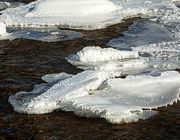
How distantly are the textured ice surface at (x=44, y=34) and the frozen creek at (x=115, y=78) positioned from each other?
470 millimetres

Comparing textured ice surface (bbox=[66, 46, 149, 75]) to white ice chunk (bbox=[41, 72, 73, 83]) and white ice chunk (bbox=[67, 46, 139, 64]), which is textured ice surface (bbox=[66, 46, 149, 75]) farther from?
white ice chunk (bbox=[41, 72, 73, 83])

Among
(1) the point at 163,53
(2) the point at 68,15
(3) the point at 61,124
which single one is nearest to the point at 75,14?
(2) the point at 68,15

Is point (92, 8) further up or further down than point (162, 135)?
further up

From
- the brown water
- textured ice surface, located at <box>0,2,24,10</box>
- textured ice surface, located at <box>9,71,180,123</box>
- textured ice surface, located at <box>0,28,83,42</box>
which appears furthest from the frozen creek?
textured ice surface, located at <box>0,2,24,10</box>

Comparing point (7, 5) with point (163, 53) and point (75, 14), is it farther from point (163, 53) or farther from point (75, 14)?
point (163, 53)

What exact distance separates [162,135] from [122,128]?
0.49m

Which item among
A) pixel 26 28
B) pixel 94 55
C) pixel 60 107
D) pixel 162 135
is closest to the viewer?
pixel 162 135

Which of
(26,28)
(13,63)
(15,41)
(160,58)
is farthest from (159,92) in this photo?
(26,28)

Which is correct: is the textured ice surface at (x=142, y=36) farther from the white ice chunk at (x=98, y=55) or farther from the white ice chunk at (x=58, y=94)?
the white ice chunk at (x=58, y=94)

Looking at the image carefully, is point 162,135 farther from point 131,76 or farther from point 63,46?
point 63,46

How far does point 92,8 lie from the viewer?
38.0 feet

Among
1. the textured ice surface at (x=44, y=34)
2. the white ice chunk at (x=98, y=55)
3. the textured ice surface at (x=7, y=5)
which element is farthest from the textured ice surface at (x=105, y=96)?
the textured ice surface at (x=7, y=5)

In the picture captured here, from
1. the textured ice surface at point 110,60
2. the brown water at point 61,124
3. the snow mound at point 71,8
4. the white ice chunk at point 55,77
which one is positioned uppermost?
the snow mound at point 71,8

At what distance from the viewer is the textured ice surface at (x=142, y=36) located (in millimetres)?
9102
